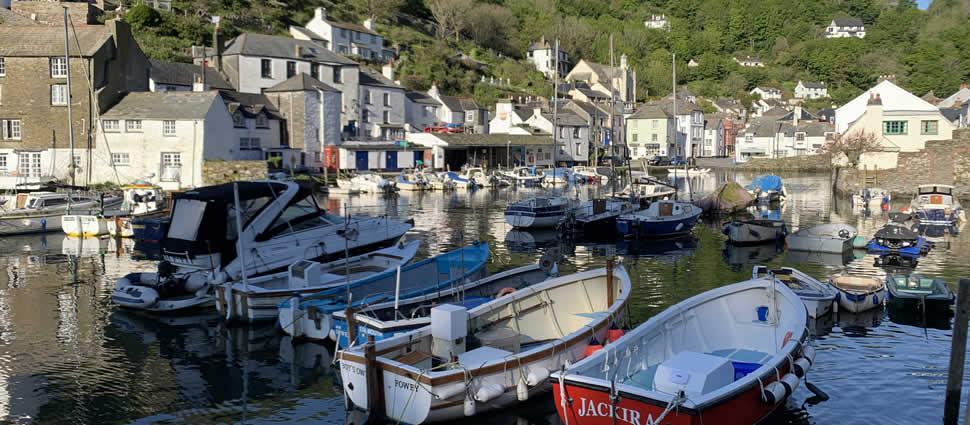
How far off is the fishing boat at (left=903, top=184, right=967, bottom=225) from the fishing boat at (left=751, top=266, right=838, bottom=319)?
21.0m

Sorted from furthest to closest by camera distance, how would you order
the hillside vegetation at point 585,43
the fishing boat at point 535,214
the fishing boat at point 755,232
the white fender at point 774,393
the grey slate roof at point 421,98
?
the hillside vegetation at point 585,43 < the grey slate roof at point 421,98 < the fishing boat at point 535,214 < the fishing boat at point 755,232 < the white fender at point 774,393

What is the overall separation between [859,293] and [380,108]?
6609 centimetres

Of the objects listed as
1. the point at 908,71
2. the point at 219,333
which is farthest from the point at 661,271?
the point at 908,71

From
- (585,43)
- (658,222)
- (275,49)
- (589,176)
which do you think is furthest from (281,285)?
(585,43)

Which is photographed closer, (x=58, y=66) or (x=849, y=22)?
(x=58, y=66)

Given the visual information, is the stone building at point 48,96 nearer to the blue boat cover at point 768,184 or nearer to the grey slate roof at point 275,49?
the grey slate roof at point 275,49

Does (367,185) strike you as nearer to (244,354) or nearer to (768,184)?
(768,184)

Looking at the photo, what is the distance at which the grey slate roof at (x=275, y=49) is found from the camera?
72.2 m

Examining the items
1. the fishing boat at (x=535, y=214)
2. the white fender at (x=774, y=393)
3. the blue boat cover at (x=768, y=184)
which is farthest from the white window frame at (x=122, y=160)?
the white fender at (x=774, y=393)

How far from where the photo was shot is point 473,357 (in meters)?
12.9

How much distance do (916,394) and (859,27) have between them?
211 m

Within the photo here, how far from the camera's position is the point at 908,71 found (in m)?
155

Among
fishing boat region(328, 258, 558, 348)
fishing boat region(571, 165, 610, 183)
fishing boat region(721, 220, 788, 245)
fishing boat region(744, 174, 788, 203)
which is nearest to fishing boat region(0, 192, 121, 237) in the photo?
fishing boat region(328, 258, 558, 348)

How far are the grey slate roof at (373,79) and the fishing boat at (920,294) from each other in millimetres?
65260
